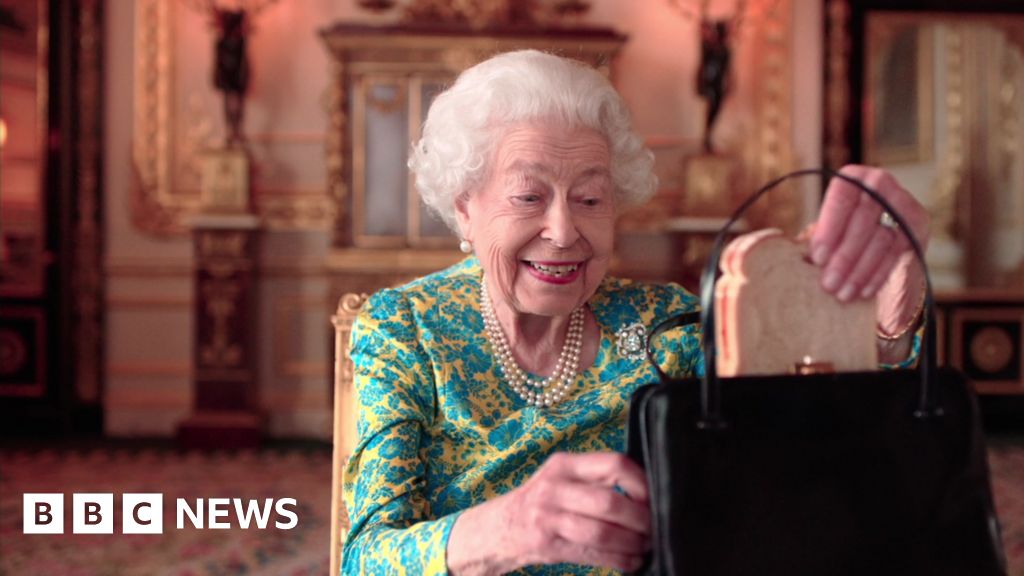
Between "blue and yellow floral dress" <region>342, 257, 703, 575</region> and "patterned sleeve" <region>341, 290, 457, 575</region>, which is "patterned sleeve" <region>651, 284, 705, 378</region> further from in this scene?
"patterned sleeve" <region>341, 290, 457, 575</region>

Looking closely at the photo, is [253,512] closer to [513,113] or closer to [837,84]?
[513,113]

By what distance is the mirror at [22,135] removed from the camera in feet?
17.4

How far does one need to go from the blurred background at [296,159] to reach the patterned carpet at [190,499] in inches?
8.4

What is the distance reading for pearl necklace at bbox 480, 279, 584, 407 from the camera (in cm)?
128

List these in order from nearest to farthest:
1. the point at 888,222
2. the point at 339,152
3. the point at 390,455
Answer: the point at 888,222
the point at 390,455
the point at 339,152

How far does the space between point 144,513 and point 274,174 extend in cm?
219

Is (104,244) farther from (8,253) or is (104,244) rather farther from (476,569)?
(476,569)

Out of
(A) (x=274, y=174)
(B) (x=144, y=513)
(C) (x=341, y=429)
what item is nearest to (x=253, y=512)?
(B) (x=144, y=513)

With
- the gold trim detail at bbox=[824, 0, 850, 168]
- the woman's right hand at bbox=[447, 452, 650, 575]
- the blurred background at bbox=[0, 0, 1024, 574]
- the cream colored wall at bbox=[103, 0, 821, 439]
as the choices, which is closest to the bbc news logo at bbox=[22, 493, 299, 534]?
the blurred background at bbox=[0, 0, 1024, 574]

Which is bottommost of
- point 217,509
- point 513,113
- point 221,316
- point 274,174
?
point 217,509

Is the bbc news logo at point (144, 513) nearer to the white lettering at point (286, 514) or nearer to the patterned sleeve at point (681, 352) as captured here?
the white lettering at point (286, 514)

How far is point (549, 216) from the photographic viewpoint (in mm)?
1222

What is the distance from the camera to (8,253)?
537 centimetres

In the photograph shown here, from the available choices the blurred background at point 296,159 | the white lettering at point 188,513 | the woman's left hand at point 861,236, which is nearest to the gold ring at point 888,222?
the woman's left hand at point 861,236
